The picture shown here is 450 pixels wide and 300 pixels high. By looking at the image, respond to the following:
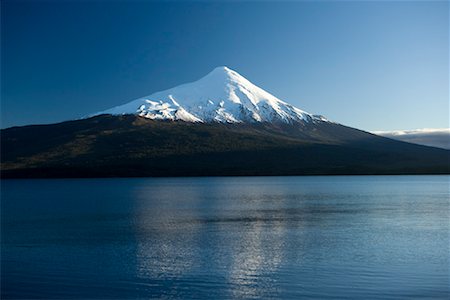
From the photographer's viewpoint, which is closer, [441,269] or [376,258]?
[441,269]

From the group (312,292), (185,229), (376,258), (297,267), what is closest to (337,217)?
(185,229)

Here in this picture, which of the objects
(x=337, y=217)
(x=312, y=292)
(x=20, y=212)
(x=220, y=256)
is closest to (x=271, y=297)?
(x=312, y=292)

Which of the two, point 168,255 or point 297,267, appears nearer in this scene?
point 297,267

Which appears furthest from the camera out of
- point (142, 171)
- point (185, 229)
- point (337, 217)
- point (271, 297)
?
point (142, 171)

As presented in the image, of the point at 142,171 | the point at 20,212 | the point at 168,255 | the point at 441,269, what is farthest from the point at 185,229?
the point at 142,171

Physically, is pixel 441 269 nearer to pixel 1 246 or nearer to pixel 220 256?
pixel 220 256

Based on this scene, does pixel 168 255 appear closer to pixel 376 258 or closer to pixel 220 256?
pixel 220 256

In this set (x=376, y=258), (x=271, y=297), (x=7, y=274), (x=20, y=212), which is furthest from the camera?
(x=20, y=212)

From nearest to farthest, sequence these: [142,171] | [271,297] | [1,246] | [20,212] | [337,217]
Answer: [271,297] → [1,246] → [337,217] → [20,212] → [142,171]

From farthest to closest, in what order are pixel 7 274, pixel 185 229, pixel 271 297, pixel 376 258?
pixel 185 229 < pixel 376 258 < pixel 7 274 < pixel 271 297
